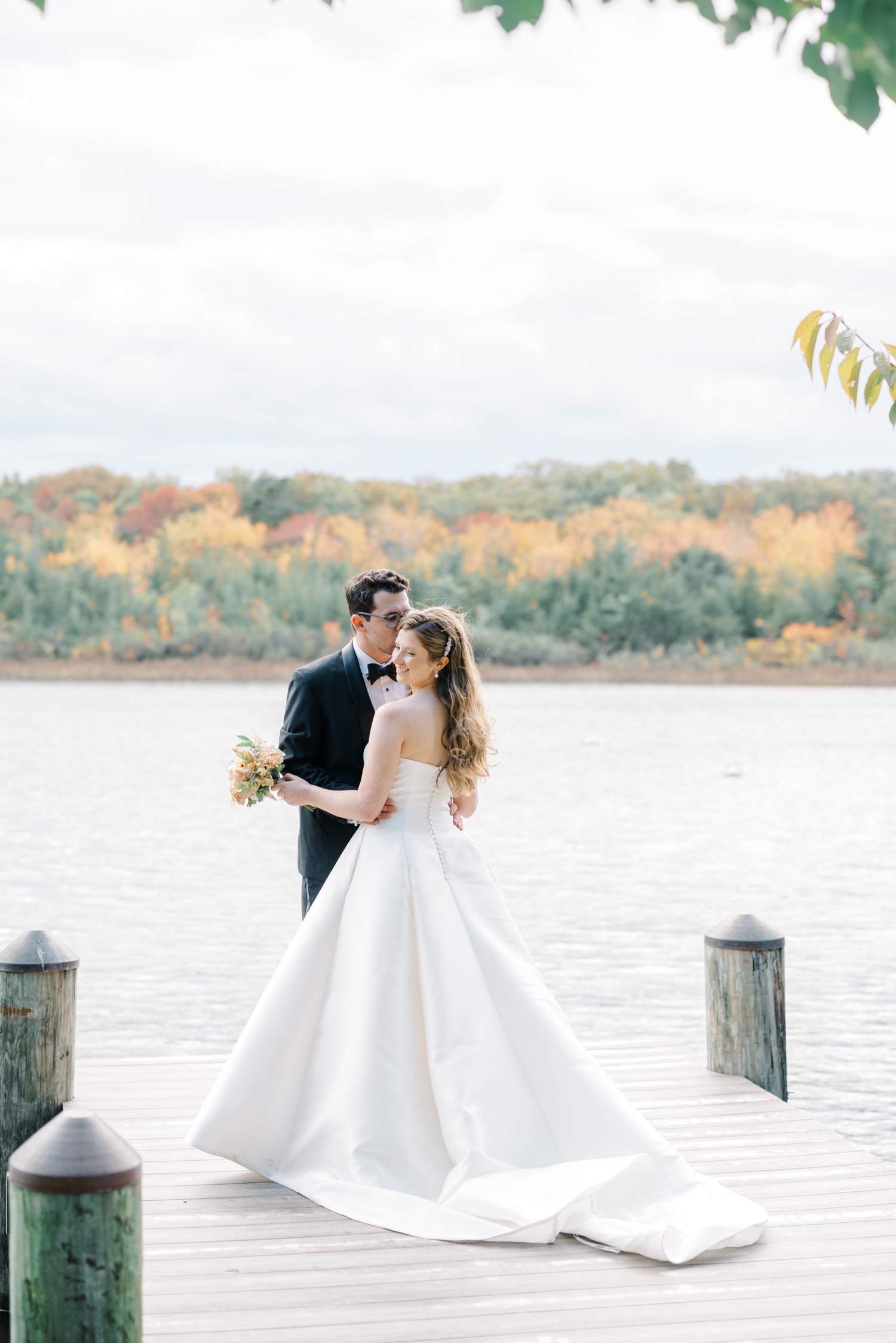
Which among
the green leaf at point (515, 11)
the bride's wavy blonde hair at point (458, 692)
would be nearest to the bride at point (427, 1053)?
the bride's wavy blonde hair at point (458, 692)

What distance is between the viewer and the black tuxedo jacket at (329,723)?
4977mm

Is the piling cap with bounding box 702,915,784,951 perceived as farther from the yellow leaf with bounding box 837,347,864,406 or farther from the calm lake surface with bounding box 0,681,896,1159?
the yellow leaf with bounding box 837,347,864,406

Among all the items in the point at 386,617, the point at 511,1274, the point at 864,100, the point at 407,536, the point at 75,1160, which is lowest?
the point at 511,1274

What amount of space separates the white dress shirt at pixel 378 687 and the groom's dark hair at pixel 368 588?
15cm

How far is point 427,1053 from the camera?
4.38 meters

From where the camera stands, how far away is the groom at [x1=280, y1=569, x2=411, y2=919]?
492cm

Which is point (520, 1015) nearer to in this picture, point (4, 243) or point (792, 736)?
point (792, 736)

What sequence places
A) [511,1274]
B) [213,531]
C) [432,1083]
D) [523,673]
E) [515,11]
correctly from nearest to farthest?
[515,11] < [511,1274] < [432,1083] < [523,673] < [213,531]

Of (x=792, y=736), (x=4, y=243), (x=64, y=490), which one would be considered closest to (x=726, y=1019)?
(x=792, y=736)

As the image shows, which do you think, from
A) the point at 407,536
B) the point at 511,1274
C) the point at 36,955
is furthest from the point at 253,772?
the point at 407,536

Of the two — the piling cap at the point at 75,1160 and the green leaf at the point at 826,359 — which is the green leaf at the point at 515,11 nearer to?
the green leaf at the point at 826,359

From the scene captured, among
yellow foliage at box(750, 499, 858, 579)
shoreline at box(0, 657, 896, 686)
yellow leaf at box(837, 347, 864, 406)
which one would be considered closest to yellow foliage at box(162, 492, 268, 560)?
shoreline at box(0, 657, 896, 686)

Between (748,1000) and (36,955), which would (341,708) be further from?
(748,1000)

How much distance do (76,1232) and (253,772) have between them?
85.8 inches
